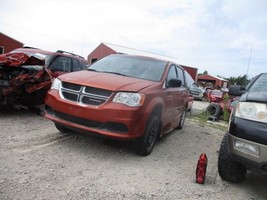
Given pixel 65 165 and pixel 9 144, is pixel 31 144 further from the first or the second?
pixel 65 165

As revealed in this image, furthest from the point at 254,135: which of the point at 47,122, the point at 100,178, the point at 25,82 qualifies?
the point at 25,82

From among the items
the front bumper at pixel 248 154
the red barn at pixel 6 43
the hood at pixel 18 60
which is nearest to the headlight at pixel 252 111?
the front bumper at pixel 248 154

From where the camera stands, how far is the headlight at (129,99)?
153 inches

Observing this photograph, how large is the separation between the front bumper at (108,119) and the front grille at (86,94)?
0.08 meters

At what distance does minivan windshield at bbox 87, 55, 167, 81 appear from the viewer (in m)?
4.89

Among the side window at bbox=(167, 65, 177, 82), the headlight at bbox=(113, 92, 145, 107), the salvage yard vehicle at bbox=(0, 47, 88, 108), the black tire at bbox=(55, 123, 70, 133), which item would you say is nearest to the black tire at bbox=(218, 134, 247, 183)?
the headlight at bbox=(113, 92, 145, 107)

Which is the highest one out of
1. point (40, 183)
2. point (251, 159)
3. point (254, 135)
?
point (254, 135)

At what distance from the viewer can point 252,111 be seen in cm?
314

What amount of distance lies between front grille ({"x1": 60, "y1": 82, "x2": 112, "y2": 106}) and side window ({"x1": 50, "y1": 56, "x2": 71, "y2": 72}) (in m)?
3.11

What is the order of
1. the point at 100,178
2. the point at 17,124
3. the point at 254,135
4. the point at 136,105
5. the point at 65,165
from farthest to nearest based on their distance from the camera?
the point at 17,124, the point at 136,105, the point at 65,165, the point at 100,178, the point at 254,135

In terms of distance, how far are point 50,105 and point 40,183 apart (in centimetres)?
164

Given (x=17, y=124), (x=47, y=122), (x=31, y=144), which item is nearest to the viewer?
(x=31, y=144)

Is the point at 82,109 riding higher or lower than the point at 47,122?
higher

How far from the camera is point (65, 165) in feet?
11.9
